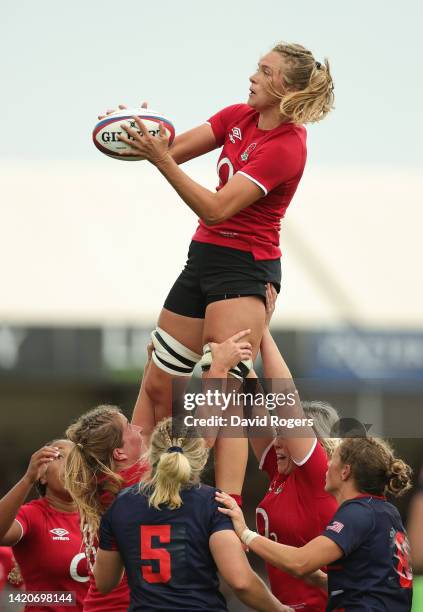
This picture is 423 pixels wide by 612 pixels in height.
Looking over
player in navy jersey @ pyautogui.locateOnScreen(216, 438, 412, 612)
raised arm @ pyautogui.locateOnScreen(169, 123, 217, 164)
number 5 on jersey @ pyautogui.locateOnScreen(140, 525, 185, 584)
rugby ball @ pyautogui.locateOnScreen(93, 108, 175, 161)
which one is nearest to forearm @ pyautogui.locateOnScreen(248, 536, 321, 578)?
player in navy jersey @ pyautogui.locateOnScreen(216, 438, 412, 612)

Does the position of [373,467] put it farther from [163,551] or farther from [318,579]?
[163,551]

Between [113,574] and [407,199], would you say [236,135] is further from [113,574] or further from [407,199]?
[407,199]

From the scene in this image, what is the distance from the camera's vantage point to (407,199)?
2109cm

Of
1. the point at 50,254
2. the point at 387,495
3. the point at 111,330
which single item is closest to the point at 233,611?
the point at 111,330

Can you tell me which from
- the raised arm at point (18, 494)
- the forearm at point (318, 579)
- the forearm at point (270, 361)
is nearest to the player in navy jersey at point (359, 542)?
the forearm at point (318, 579)

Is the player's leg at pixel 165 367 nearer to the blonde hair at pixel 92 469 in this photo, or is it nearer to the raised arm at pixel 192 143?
the blonde hair at pixel 92 469

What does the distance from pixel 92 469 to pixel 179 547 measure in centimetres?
76

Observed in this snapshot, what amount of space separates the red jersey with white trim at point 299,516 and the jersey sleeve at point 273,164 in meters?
1.36

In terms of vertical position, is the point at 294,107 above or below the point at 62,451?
above

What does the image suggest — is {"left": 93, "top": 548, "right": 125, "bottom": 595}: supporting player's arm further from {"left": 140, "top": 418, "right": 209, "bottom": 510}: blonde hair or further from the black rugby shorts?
the black rugby shorts

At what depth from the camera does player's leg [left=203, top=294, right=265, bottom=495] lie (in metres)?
5.74

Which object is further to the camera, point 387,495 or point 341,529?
point 387,495

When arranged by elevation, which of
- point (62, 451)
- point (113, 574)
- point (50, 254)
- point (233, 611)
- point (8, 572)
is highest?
point (50, 254)

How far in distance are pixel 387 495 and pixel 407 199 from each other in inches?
640
